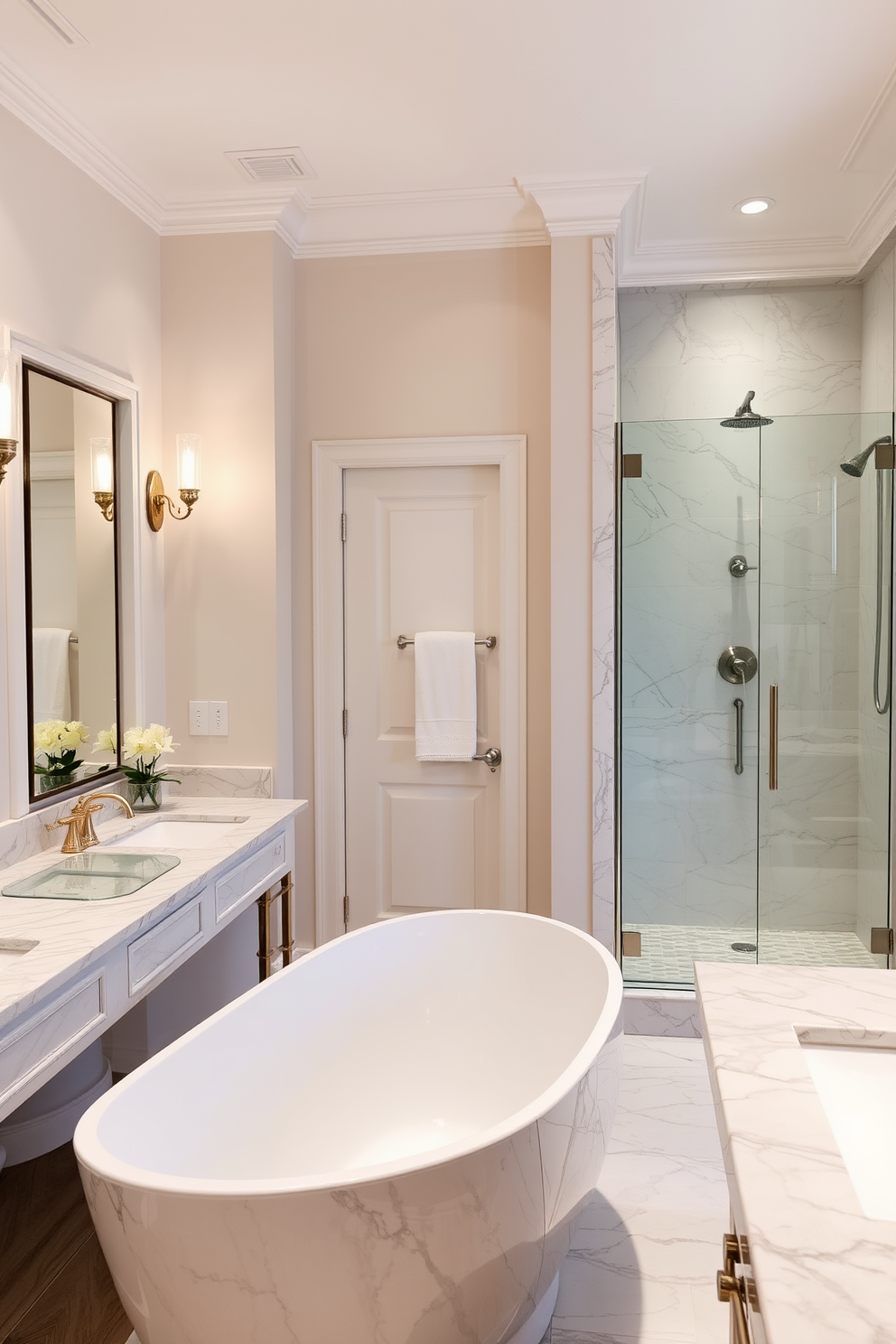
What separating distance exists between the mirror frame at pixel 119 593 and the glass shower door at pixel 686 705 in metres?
1.50

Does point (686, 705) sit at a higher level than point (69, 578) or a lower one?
lower

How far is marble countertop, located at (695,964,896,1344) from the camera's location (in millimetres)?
709

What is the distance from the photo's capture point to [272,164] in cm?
280

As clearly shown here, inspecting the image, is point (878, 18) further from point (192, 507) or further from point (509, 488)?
point (192, 507)

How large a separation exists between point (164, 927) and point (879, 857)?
2.16m

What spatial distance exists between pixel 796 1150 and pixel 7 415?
2.08 m

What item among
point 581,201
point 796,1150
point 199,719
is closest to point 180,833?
point 199,719

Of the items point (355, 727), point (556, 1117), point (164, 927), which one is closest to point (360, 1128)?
point (164, 927)

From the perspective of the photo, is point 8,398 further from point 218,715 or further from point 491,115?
point 491,115

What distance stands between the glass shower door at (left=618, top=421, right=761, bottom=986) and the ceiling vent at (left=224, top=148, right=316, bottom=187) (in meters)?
1.24

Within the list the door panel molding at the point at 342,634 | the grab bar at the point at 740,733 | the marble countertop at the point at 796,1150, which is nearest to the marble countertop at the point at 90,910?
the door panel molding at the point at 342,634

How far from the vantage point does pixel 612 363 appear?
2.96 metres

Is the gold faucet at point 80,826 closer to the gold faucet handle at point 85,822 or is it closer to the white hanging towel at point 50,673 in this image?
the gold faucet handle at point 85,822

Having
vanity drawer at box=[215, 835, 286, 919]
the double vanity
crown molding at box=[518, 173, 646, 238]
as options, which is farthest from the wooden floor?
crown molding at box=[518, 173, 646, 238]
